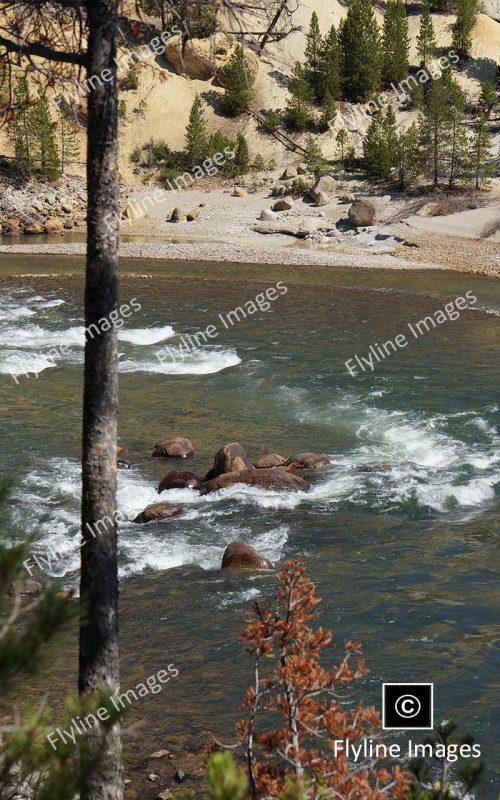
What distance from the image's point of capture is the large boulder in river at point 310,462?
16188 millimetres

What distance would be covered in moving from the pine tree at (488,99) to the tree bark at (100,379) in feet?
178

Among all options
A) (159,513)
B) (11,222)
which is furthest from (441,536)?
(11,222)

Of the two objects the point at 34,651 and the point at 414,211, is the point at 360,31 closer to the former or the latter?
the point at 414,211

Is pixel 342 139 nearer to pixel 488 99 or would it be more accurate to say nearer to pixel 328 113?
pixel 328 113

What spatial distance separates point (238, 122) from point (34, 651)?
66516mm

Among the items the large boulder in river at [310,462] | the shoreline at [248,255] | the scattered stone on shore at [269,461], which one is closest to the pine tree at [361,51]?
the shoreline at [248,255]

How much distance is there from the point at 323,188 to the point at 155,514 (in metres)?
40.9

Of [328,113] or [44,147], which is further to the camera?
[328,113]

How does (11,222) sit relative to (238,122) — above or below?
below

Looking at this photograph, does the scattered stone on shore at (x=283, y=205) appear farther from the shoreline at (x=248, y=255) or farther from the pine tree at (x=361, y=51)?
the pine tree at (x=361, y=51)

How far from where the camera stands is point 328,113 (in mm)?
62688

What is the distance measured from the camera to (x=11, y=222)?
1989 inches

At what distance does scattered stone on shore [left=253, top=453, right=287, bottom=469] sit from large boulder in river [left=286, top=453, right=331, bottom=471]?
0.16m

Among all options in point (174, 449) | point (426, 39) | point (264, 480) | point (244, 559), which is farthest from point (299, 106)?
point (244, 559)
